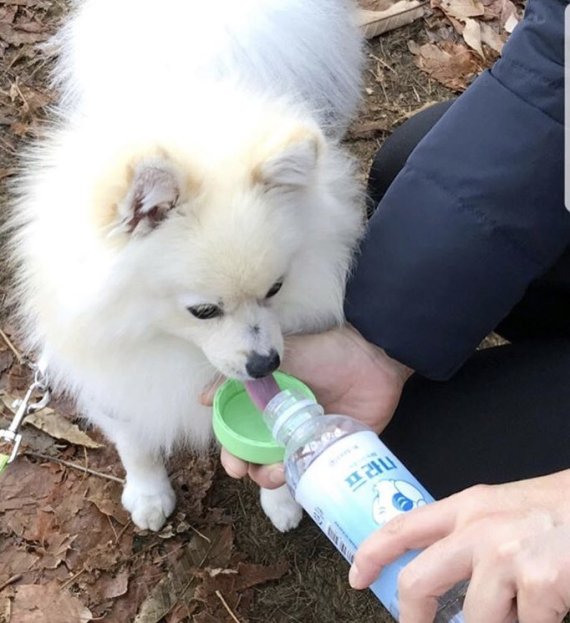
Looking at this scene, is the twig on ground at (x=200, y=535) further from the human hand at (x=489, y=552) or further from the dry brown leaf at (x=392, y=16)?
the dry brown leaf at (x=392, y=16)

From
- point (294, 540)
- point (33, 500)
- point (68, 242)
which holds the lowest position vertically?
point (294, 540)

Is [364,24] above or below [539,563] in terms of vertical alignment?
below

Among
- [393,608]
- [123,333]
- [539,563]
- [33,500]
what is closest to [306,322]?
[123,333]

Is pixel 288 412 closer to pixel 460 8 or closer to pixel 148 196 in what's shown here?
pixel 148 196

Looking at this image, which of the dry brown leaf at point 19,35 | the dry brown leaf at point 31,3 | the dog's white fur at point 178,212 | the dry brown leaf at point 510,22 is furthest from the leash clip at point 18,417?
the dry brown leaf at point 510,22

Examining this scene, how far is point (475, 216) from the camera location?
3.89 ft

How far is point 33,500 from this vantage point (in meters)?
1.78

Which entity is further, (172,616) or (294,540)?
(294,540)

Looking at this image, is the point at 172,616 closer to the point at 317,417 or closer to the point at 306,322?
the point at 306,322

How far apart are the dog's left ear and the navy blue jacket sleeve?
0.17 metres

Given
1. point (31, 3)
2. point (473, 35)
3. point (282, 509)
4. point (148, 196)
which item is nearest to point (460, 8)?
point (473, 35)

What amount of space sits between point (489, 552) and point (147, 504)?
1088mm

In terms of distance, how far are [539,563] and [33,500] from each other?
129 centimetres

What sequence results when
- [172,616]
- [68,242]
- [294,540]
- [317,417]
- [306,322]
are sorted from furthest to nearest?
[294,540] → [172,616] → [306,322] → [68,242] → [317,417]
